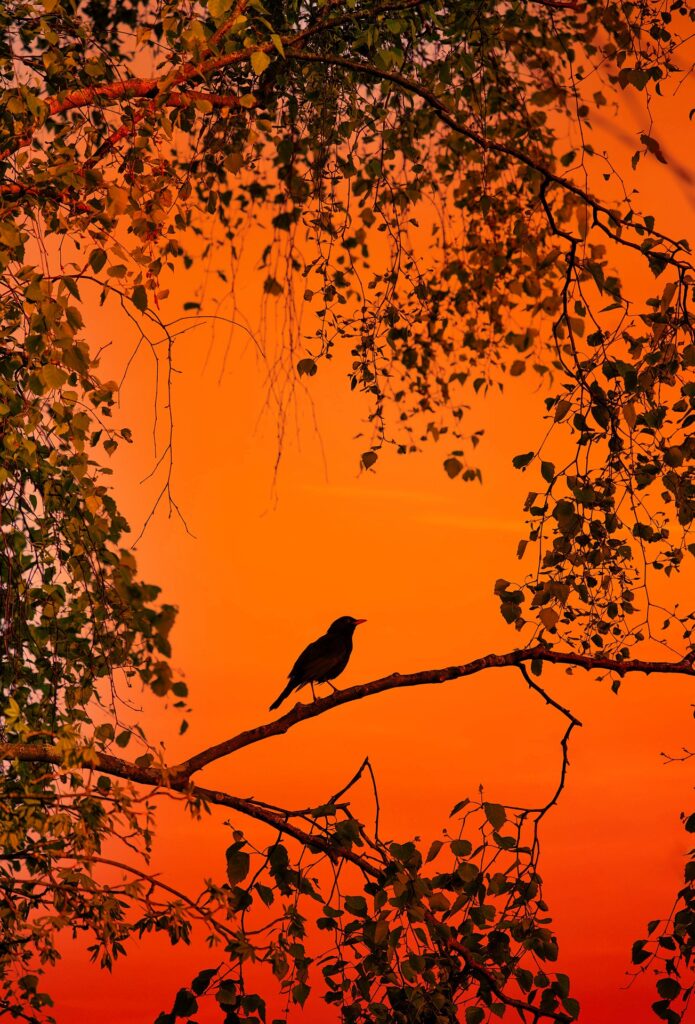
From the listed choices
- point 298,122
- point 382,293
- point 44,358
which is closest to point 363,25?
point 298,122

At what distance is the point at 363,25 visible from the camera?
13.4 ft

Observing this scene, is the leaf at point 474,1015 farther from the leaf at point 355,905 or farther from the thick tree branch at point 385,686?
the thick tree branch at point 385,686

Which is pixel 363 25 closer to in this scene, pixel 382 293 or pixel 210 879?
pixel 382 293

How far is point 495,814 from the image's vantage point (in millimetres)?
2859

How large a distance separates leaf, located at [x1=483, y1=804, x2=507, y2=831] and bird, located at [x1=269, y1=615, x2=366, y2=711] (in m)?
1.38

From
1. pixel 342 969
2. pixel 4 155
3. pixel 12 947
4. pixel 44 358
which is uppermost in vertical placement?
pixel 4 155

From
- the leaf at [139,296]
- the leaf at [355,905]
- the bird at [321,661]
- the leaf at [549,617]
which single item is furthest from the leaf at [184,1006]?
the leaf at [139,296]

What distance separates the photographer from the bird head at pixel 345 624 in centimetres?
436

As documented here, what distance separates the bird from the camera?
4176mm

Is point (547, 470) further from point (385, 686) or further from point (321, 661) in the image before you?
point (321, 661)

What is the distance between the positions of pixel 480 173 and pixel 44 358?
3044 mm

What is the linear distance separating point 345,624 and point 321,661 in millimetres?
253

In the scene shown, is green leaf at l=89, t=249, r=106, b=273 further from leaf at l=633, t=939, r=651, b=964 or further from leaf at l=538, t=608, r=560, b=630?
leaf at l=633, t=939, r=651, b=964

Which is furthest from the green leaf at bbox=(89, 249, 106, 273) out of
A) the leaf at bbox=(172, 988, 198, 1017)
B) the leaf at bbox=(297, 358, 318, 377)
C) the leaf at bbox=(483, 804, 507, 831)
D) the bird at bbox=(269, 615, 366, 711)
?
the bird at bbox=(269, 615, 366, 711)
